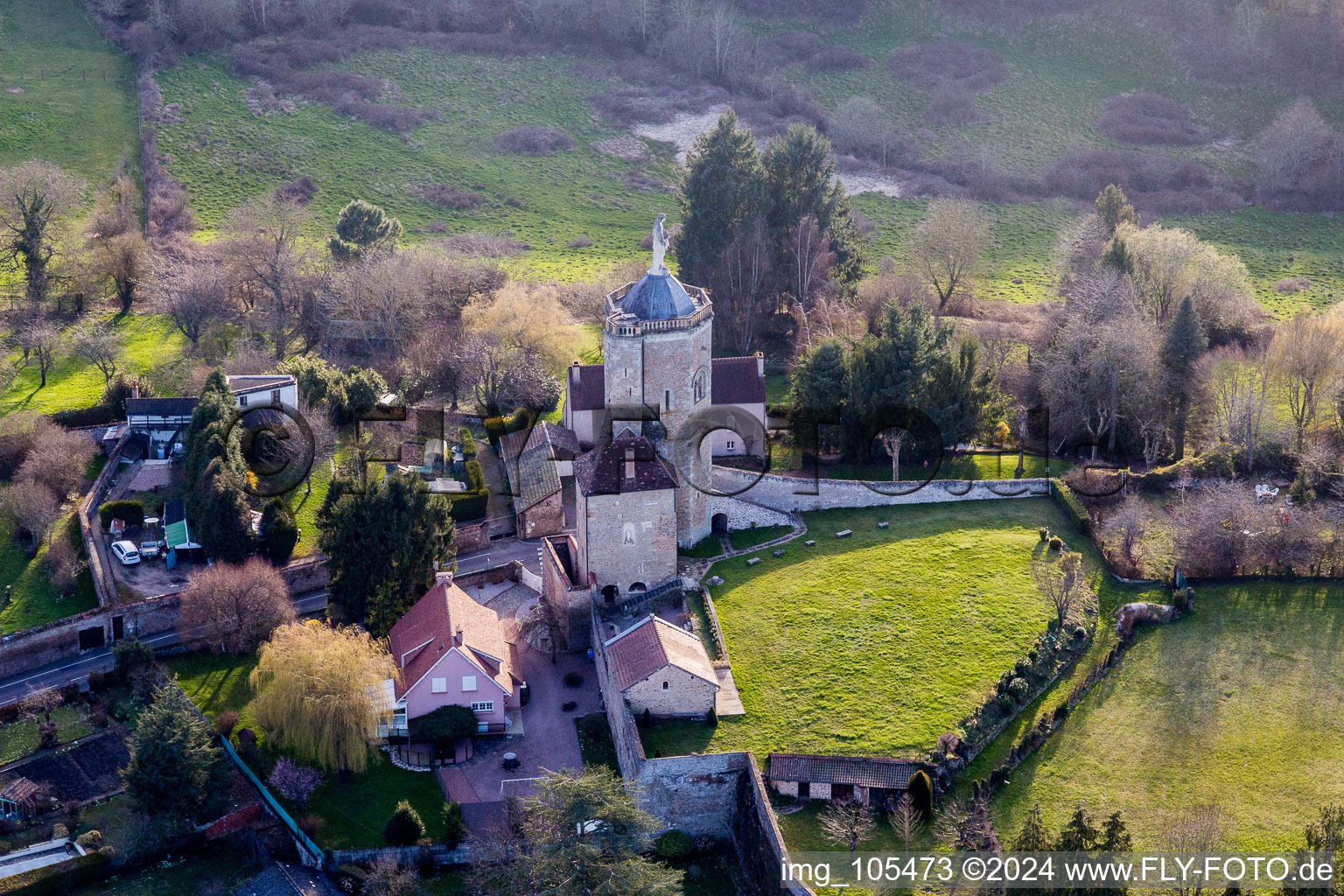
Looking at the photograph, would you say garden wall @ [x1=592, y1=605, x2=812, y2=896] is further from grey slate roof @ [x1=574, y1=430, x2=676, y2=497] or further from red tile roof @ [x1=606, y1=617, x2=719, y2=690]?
grey slate roof @ [x1=574, y1=430, x2=676, y2=497]

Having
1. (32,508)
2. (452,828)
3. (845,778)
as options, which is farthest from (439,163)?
(845,778)

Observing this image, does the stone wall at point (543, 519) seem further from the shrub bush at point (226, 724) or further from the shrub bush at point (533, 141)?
the shrub bush at point (533, 141)

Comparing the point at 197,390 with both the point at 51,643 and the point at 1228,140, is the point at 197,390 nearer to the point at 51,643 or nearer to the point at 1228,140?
the point at 51,643

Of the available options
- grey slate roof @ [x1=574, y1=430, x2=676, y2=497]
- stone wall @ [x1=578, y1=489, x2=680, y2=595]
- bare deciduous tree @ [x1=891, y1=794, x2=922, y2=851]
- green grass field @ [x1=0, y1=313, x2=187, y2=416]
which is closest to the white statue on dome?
grey slate roof @ [x1=574, y1=430, x2=676, y2=497]

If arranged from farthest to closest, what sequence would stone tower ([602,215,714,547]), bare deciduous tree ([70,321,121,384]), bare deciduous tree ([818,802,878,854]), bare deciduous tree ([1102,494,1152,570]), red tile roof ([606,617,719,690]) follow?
bare deciduous tree ([70,321,121,384])
bare deciduous tree ([1102,494,1152,570])
stone tower ([602,215,714,547])
red tile roof ([606,617,719,690])
bare deciduous tree ([818,802,878,854])

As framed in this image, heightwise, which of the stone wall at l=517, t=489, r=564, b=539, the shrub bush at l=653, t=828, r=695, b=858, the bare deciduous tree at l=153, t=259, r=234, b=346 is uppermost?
the bare deciduous tree at l=153, t=259, r=234, b=346

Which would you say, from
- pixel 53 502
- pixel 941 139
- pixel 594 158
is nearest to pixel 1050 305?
pixel 941 139
